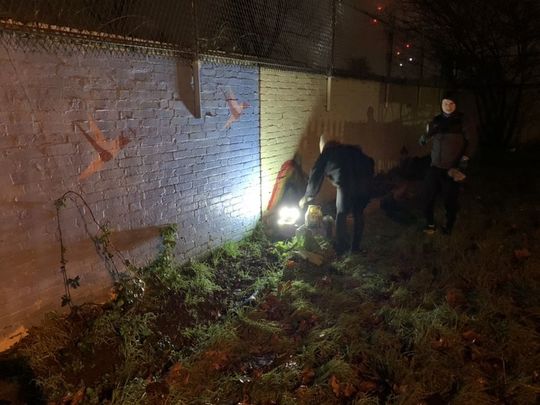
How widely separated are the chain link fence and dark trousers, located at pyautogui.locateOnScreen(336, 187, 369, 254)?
92.7 inches

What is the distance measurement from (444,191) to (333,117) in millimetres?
2867

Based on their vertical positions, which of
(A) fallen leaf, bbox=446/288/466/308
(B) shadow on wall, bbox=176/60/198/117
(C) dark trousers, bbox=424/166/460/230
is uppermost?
(B) shadow on wall, bbox=176/60/198/117

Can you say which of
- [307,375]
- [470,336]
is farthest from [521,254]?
[307,375]

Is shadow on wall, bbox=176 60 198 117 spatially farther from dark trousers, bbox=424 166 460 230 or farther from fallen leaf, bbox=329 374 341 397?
dark trousers, bbox=424 166 460 230

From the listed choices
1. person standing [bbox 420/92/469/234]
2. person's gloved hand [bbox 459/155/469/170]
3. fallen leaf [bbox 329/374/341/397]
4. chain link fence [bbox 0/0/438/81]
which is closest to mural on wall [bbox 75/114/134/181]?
chain link fence [bbox 0/0/438/81]

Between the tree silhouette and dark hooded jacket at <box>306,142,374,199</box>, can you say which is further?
the tree silhouette

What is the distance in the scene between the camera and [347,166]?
5082 mm

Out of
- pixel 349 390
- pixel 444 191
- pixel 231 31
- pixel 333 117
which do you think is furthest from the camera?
pixel 333 117

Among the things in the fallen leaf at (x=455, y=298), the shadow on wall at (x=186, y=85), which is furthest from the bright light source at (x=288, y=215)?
the fallen leaf at (x=455, y=298)

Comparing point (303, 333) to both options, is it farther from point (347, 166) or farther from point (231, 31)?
point (231, 31)

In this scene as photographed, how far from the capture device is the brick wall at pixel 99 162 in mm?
3104

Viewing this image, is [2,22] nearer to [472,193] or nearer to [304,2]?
[304,2]

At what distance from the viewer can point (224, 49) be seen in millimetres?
5094

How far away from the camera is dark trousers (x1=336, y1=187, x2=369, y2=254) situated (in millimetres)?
5238
